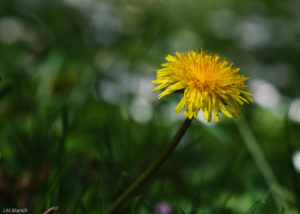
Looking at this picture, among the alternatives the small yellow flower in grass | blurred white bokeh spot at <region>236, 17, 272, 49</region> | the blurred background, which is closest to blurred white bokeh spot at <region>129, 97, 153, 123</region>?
the blurred background

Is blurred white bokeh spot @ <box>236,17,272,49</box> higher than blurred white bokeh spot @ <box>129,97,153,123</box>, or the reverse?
blurred white bokeh spot @ <box>236,17,272,49</box>

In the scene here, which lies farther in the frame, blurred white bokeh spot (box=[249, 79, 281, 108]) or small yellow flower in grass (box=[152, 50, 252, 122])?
blurred white bokeh spot (box=[249, 79, 281, 108])

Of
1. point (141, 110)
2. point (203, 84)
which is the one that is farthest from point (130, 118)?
point (141, 110)

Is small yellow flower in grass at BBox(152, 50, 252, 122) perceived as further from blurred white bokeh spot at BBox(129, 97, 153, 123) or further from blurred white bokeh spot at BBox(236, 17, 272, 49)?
blurred white bokeh spot at BBox(236, 17, 272, 49)

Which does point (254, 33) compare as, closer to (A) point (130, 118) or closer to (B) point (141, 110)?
(B) point (141, 110)

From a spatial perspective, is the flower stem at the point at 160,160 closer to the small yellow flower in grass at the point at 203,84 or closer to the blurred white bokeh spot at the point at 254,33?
the small yellow flower in grass at the point at 203,84

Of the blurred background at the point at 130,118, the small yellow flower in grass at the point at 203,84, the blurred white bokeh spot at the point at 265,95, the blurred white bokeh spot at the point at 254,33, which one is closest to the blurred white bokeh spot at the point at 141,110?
the blurred background at the point at 130,118

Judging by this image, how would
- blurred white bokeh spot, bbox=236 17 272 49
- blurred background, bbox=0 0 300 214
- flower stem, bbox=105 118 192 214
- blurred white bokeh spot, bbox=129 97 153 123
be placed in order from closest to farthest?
flower stem, bbox=105 118 192 214 < blurred background, bbox=0 0 300 214 < blurred white bokeh spot, bbox=129 97 153 123 < blurred white bokeh spot, bbox=236 17 272 49
